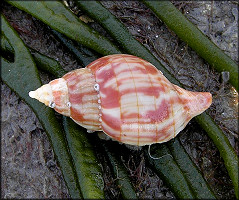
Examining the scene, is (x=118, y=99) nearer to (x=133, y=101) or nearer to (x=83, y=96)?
(x=133, y=101)

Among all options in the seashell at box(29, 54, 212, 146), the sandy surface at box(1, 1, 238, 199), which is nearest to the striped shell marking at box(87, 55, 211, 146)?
the seashell at box(29, 54, 212, 146)

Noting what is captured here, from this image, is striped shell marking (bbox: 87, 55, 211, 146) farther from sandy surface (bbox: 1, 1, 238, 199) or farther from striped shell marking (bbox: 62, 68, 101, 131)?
sandy surface (bbox: 1, 1, 238, 199)

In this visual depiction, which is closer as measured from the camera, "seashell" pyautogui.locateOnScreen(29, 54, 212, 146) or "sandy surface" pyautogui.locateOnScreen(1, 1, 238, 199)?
"seashell" pyautogui.locateOnScreen(29, 54, 212, 146)

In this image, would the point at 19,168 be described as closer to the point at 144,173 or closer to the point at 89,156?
the point at 89,156

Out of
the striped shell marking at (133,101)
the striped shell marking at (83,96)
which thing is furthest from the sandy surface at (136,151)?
the striped shell marking at (83,96)

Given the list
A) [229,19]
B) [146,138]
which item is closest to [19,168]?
[146,138]

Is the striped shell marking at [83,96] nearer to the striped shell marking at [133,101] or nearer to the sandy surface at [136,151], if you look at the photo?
the striped shell marking at [133,101]

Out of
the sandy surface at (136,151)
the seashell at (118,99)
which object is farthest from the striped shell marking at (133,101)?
the sandy surface at (136,151)

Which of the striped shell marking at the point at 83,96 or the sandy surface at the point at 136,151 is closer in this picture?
the striped shell marking at the point at 83,96

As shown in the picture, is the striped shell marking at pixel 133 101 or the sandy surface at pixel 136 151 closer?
the striped shell marking at pixel 133 101

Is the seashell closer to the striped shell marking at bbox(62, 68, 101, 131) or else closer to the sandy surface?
the striped shell marking at bbox(62, 68, 101, 131)
